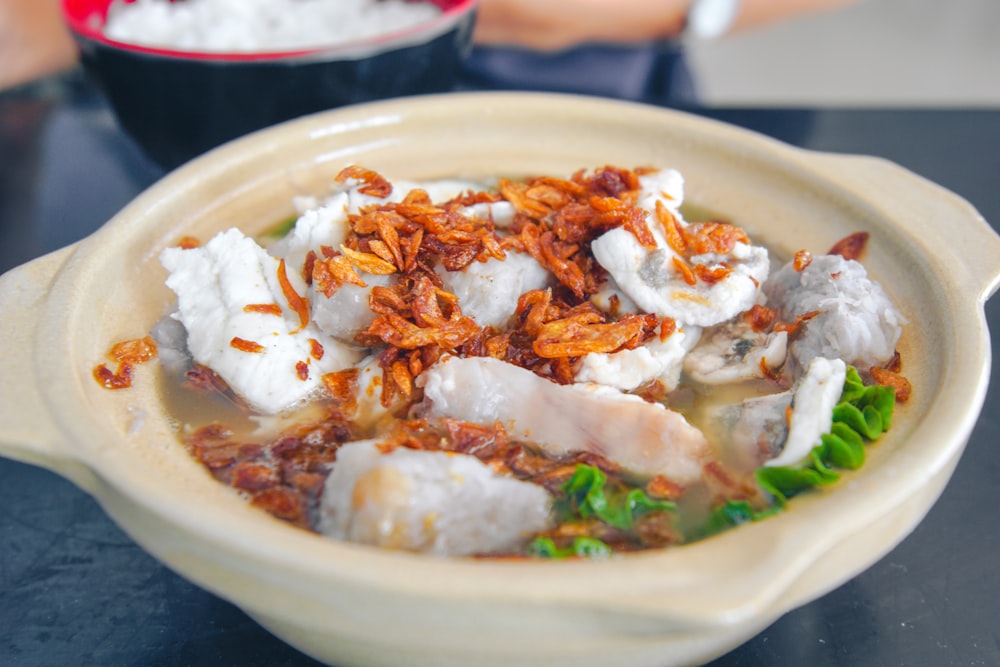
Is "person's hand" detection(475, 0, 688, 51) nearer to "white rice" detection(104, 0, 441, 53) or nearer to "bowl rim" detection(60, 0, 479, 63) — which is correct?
"white rice" detection(104, 0, 441, 53)

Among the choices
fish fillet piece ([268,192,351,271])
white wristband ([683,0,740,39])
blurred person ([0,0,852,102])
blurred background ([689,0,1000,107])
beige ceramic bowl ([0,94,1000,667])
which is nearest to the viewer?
beige ceramic bowl ([0,94,1000,667])

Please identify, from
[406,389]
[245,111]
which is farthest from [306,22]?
[406,389]

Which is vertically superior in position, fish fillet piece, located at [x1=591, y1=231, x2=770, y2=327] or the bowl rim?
fish fillet piece, located at [x1=591, y1=231, x2=770, y2=327]

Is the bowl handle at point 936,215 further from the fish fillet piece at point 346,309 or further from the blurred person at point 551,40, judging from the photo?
the blurred person at point 551,40

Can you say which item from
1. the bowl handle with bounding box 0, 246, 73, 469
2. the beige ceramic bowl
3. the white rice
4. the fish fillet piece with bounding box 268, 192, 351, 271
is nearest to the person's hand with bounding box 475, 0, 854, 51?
the white rice

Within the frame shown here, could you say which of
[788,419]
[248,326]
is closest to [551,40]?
[248,326]

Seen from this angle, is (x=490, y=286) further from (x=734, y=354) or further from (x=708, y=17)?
(x=708, y=17)

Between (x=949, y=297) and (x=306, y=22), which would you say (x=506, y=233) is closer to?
(x=949, y=297)
